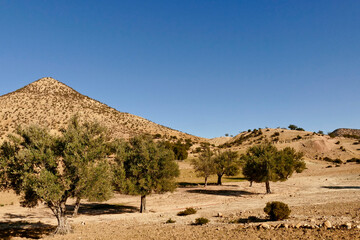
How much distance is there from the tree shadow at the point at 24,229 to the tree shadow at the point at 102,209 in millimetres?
7103

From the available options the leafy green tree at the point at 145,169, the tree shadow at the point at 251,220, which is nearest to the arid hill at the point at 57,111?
the leafy green tree at the point at 145,169

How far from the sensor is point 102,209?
117ft

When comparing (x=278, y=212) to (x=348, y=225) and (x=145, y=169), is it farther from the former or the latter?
(x=145, y=169)

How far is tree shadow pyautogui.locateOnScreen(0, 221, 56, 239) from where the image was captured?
884 inches

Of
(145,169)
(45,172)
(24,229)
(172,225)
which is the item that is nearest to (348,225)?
(172,225)

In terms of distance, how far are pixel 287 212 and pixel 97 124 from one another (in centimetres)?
1831

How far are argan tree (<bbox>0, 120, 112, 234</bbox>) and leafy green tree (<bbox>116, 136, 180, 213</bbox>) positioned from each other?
8722 millimetres

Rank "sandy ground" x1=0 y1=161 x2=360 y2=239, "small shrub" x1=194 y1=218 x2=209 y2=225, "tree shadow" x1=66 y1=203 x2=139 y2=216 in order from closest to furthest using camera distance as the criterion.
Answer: "sandy ground" x1=0 y1=161 x2=360 y2=239, "small shrub" x1=194 y1=218 x2=209 y2=225, "tree shadow" x1=66 y1=203 x2=139 y2=216

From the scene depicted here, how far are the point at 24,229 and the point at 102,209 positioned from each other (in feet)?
39.0

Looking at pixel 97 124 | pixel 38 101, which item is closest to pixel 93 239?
pixel 97 124

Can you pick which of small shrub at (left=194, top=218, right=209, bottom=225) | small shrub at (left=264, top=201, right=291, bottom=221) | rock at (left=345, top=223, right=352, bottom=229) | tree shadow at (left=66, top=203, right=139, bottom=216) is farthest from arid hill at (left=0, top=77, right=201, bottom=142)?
rock at (left=345, top=223, right=352, bottom=229)

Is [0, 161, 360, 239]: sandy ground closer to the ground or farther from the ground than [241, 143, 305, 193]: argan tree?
closer to the ground

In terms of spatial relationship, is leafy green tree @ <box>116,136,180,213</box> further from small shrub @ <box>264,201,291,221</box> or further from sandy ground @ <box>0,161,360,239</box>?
small shrub @ <box>264,201,291,221</box>

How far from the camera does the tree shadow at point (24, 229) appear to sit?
73.6ft
